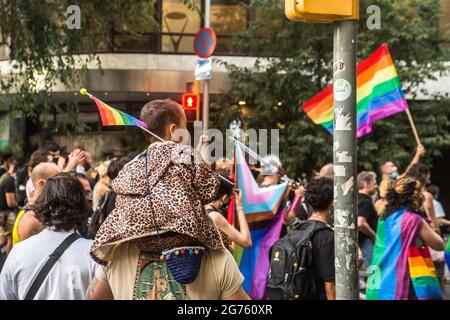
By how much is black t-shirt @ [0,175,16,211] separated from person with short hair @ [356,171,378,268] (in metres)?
5.40

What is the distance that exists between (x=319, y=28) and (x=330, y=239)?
10.9 meters

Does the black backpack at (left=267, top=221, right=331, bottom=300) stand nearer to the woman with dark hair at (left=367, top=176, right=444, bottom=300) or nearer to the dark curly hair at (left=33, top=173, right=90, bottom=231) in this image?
the woman with dark hair at (left=367, top=176, right=444, bottom=300)

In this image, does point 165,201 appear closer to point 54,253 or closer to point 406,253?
point 54,253

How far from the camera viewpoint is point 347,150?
4.46 metres

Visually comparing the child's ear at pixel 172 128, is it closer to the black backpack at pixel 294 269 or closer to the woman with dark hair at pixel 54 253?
the woman with dark hair at pixel 54 253

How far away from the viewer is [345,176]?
4.48m

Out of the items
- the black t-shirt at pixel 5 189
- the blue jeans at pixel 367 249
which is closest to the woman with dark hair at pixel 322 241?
the blue jeans at pixel 367 249

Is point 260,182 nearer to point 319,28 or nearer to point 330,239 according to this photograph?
point 330,239

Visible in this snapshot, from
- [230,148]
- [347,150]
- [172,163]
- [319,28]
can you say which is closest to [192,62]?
[319,28]

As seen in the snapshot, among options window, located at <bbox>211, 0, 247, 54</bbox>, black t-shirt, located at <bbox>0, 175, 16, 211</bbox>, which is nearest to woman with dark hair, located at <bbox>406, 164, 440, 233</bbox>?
black t-shirt, located at <bbox>0, 175, 16, 211</bbox>

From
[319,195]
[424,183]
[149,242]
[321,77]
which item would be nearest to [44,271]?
[149,242]

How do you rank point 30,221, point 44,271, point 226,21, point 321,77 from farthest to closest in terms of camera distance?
point 226,21, point 321,77, point 30,221, point 44,271

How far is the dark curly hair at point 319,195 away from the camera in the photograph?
5.20 meters

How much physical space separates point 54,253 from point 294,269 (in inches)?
73.3
